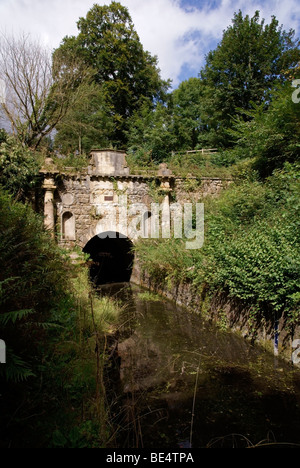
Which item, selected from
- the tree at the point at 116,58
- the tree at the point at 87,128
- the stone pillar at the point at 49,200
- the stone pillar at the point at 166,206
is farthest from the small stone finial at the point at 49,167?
the tree at the point at 116,58

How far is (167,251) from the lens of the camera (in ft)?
30.2

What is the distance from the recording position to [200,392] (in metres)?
4.26

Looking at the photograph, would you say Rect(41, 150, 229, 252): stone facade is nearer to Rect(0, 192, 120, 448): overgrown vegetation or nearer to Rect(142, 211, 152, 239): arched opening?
Rect(142, 211, 152, 239): arched opening

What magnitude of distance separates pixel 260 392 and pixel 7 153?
9740mm

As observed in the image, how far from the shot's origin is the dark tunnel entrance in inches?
558

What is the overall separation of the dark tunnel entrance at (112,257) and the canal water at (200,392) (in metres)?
7.46

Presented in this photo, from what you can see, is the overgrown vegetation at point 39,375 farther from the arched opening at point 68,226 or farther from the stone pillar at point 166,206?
the stone pillar at point 166,206

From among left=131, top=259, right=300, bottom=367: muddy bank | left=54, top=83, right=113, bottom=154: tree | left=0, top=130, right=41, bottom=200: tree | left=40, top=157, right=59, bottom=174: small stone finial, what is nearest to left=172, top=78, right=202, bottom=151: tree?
left=54, top=83, right=113, bottom=154: tree

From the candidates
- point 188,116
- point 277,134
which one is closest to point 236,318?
point 277,134

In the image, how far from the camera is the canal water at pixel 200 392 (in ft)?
10.7

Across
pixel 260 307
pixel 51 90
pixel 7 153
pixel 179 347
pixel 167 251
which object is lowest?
pixel 179 347

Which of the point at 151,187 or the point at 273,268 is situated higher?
the point at 151,187
